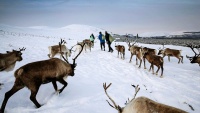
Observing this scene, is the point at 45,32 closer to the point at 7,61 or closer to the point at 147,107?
the point at 7,61

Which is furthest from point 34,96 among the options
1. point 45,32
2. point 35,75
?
point 45,32

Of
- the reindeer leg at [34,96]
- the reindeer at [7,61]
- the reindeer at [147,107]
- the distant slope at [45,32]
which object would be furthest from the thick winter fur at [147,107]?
the distant slope at [45,32]

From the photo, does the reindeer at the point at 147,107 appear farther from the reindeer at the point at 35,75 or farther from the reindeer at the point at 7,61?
the reindeer at the point at 7,61

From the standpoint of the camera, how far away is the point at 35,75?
5.48m

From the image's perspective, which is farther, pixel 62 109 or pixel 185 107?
pixel 185 107

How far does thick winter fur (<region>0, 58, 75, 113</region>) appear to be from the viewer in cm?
534

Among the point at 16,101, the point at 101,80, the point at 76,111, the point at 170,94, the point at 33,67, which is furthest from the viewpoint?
the point at 101,80

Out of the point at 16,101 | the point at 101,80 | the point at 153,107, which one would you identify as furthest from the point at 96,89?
the point at 153,107

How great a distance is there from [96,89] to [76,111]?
7.07 ft

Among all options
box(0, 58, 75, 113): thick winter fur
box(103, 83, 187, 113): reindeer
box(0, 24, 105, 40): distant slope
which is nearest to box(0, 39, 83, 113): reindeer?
box(0, 58, 75, 113): thick winter fur

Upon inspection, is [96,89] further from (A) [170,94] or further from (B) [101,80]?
(A) [170,94]

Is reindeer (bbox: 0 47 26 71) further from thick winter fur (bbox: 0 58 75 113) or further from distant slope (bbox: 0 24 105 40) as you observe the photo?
distant slope (bbox: 0 24 105 40)

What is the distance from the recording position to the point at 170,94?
771 centimetres

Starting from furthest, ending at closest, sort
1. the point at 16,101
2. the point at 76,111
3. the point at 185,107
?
1. the point at 185,107
2. the point at 16,101
3. the point at 76,111
